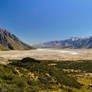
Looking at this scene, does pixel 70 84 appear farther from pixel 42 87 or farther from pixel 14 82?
pixel 14 82

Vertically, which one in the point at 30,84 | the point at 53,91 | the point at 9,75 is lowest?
the point at 53,91

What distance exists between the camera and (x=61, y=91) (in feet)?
55.1

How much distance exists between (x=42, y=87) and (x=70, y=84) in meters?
6.60

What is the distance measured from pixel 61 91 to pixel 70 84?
409 centimetres

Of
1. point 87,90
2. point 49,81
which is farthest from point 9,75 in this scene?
point 87,90

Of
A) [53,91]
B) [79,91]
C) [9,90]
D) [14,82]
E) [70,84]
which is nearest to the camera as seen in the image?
[9,90]

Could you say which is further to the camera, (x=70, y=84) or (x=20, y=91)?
(x=70, y=84)

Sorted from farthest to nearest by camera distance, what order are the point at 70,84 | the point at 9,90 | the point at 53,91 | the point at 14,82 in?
the point at 70,84 < the point at 53,91 < the point at 14,82 < the point at 9,90

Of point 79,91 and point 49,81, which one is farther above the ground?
point 49,81

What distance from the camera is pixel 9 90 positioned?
1205 centimetres

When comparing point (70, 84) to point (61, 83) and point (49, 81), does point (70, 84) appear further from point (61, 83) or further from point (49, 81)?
point (49, 81)

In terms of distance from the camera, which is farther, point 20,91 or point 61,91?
point 61,91

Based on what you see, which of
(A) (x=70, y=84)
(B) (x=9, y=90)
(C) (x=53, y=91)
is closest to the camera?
(B) (x=9, y=90)

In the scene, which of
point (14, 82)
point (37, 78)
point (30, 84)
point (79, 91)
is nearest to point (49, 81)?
point (37, 78)
